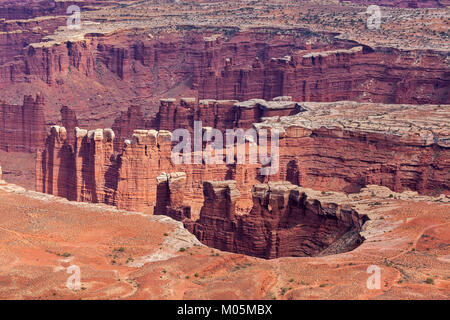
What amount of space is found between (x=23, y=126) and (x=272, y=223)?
2022 inches

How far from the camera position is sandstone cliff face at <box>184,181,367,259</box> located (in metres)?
49.0

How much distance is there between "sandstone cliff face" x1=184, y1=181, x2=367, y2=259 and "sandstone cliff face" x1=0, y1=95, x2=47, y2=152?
4656 cm

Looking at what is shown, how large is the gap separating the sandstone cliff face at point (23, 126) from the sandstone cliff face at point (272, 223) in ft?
153

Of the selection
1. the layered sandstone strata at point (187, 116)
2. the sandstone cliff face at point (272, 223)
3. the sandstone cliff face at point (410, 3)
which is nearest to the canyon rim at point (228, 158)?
the sandstone cliff face at point (272, 223)

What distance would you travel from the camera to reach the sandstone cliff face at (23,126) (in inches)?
3723

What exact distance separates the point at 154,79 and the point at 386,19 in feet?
127

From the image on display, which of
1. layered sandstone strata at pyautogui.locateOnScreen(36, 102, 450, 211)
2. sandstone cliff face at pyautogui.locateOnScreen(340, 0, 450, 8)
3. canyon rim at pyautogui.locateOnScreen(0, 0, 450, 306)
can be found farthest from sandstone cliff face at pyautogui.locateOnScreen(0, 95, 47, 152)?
sandstone cliff face at pyautogui.locateOnScreen(340, 0, 450, 8)

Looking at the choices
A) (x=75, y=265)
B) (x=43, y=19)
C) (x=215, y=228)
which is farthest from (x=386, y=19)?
(x=75, y=265)

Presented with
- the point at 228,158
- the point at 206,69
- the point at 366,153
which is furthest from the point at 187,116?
the point at 206,69

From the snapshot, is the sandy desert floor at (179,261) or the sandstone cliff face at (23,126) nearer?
the sandy desert floor at (179,261)

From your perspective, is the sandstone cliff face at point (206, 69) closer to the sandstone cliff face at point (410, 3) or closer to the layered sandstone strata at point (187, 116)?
the layered sandstone strata at point (187, 116)

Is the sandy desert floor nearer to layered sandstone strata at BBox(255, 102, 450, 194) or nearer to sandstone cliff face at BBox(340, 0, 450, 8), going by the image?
layered sandstone strata at BBox(255, 102, 450, 194)

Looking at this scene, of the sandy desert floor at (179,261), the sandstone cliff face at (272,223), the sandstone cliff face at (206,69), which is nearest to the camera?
the sandy desert floor at (179,261)

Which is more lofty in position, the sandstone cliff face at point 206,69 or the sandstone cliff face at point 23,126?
the sandstone cliff face at point 206,69
